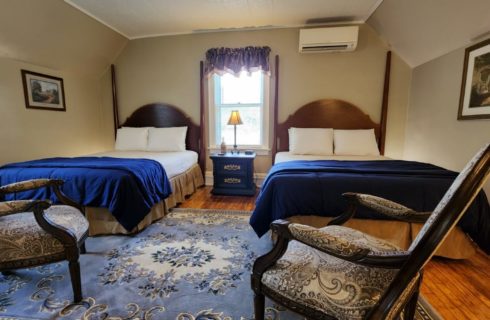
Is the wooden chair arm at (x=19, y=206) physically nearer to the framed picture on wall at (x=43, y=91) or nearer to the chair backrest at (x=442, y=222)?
the chair backrest at (x=442, y=222)

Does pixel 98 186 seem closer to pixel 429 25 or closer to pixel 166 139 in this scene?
pixel 166 139

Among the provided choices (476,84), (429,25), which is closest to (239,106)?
(429,25)

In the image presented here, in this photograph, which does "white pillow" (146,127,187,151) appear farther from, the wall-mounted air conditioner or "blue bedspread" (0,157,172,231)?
the wall-mounted air conditioner

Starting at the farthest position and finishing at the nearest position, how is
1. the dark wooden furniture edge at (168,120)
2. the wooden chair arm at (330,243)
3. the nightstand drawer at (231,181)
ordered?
1. the dark wooden furniture edge at (168,120)
2. the nightstand drawer at (231,181)
3. the wooden chair arm at (330,243)

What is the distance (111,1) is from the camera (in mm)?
2973

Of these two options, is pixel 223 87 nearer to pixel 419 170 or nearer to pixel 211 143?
pixel 211 143

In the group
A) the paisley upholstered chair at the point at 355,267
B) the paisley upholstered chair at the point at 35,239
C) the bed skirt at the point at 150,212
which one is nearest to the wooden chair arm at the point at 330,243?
the paisley upholstered chair at the point at 355,267

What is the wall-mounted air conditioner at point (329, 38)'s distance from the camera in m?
3.36

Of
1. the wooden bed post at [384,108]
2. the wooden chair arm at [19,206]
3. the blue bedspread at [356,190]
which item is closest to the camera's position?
the wooden chair arm at [19,206]

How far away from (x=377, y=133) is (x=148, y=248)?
11.1 feet

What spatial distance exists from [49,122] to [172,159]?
1.85 metres

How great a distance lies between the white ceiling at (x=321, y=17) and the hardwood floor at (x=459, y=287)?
2.09 metres

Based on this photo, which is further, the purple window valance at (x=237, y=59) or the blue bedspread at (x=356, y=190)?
A: the purple window valance at (x=237, y=59)

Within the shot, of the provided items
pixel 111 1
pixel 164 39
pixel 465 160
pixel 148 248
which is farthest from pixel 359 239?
pixel 164 39
